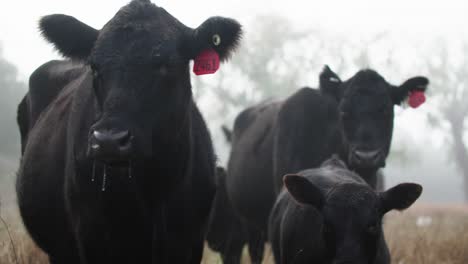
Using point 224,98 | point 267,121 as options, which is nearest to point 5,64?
point 224,98

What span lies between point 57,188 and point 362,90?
13.6 feet

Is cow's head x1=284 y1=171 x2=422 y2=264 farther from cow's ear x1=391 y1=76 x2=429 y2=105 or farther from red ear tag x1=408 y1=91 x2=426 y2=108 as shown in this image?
red ear tag x1=408 y1=91 x2=426 y2=108

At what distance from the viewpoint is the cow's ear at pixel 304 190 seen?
4922mm

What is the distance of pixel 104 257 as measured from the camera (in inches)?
155

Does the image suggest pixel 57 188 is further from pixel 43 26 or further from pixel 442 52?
pixel 442 52

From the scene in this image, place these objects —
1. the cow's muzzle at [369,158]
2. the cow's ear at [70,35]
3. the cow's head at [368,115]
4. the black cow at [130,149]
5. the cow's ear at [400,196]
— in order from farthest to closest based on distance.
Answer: the cow's head at [368,115] < the cow's muzzle at [369,158] < the cow's ear at [400,196] < the cow's ear at [70,35] < the black cow at [130,149]

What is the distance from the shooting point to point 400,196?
498 centimetres

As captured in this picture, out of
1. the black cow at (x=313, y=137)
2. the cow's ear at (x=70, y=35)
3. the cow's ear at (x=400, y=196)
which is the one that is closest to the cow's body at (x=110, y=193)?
the cow's ear at (x=70, y=35)

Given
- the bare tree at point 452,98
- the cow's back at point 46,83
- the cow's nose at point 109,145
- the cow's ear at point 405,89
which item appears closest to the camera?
the cow's nose at point 109,145

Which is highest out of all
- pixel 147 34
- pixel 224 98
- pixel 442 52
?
pixel 147 34

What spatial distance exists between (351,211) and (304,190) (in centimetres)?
41

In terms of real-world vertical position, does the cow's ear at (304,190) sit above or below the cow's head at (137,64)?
below

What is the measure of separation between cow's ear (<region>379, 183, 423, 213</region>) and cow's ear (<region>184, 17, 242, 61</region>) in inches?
63.3

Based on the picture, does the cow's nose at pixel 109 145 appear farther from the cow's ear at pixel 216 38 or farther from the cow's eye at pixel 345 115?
the cow's eye at pixel 345 115
